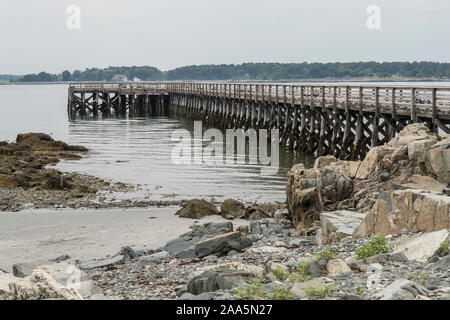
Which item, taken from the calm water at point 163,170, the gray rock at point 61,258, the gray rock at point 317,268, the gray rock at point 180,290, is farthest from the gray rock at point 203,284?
the calm water at point 163,170

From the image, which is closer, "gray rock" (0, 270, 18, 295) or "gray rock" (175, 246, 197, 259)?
"gray rock" (0, 270, 18, 295)

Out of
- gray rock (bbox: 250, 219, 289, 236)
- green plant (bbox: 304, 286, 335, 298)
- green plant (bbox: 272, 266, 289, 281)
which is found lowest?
gray rock (bbox: 250, 219, 289, 236)

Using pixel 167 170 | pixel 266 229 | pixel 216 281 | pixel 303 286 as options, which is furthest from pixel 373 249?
pixel 167 170

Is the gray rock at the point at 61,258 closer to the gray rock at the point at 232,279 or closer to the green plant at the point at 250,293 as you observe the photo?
the gray rock at the point at 232,279

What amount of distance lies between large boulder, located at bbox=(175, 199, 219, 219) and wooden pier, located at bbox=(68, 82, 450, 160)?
7489 mm

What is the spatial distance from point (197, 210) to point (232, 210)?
1010mm

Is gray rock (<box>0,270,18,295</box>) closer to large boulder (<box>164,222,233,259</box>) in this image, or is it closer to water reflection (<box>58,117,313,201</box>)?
large boulder (<box>164,222,233,259</box>)

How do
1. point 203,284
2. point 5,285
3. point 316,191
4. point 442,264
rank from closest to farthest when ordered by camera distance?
point 442,264 < point 5,285 < point 203,284 < point 316,191

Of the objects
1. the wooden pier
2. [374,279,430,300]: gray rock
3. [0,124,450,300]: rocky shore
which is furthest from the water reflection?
[374,279,430,300]: gray rock

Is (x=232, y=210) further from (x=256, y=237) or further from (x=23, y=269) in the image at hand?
(x=23, y=269)

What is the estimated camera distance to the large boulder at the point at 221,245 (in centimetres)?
1333

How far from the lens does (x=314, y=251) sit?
12.0 metres

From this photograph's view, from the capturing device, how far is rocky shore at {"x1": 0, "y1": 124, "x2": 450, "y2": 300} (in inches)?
340
